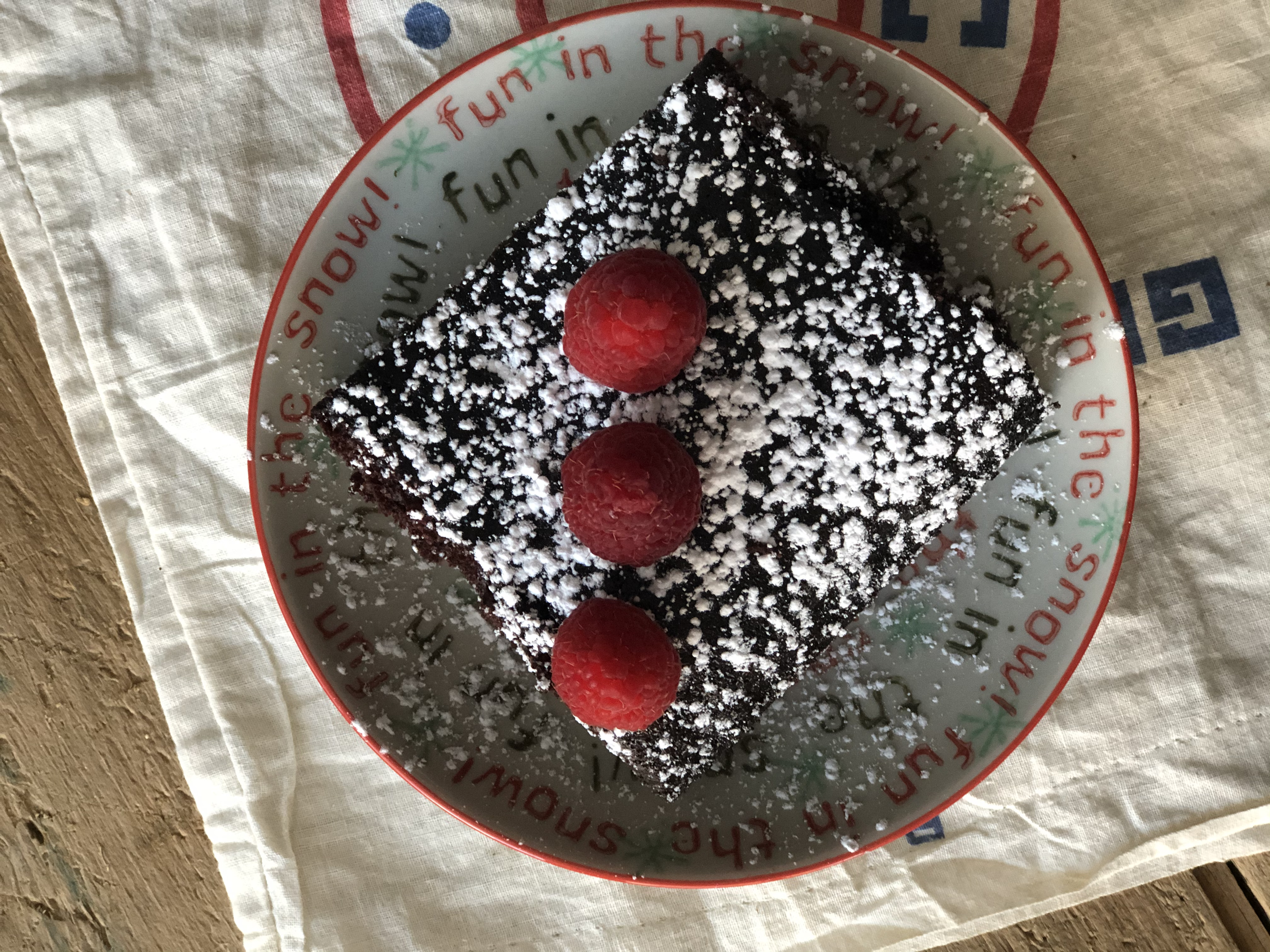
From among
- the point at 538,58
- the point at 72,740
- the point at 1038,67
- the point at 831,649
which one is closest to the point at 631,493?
the point at 831,649

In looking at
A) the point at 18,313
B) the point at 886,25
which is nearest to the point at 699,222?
the point at 886,25

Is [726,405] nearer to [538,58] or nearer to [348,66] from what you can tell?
[538,58]

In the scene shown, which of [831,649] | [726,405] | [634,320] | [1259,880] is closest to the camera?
[634,320]

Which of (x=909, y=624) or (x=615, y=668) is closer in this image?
(x=615, y=668)

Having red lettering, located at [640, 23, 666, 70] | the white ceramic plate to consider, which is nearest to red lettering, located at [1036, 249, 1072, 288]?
the white ceramic plate

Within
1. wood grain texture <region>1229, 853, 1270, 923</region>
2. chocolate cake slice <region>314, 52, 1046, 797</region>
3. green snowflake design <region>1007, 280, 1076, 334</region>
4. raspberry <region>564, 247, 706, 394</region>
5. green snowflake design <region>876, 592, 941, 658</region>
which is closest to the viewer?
raspberry <region>564, 247, 706, 394</region>

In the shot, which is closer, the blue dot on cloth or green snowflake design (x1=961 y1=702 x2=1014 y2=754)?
green snowflake design (x1=961 y1=702 x2=1014 y2=754)

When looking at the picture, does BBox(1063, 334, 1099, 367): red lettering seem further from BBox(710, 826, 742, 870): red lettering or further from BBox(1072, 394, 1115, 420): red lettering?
BBox(710, 826, 742, 870): red lettering

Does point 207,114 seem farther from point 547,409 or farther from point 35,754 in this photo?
point 35,754
